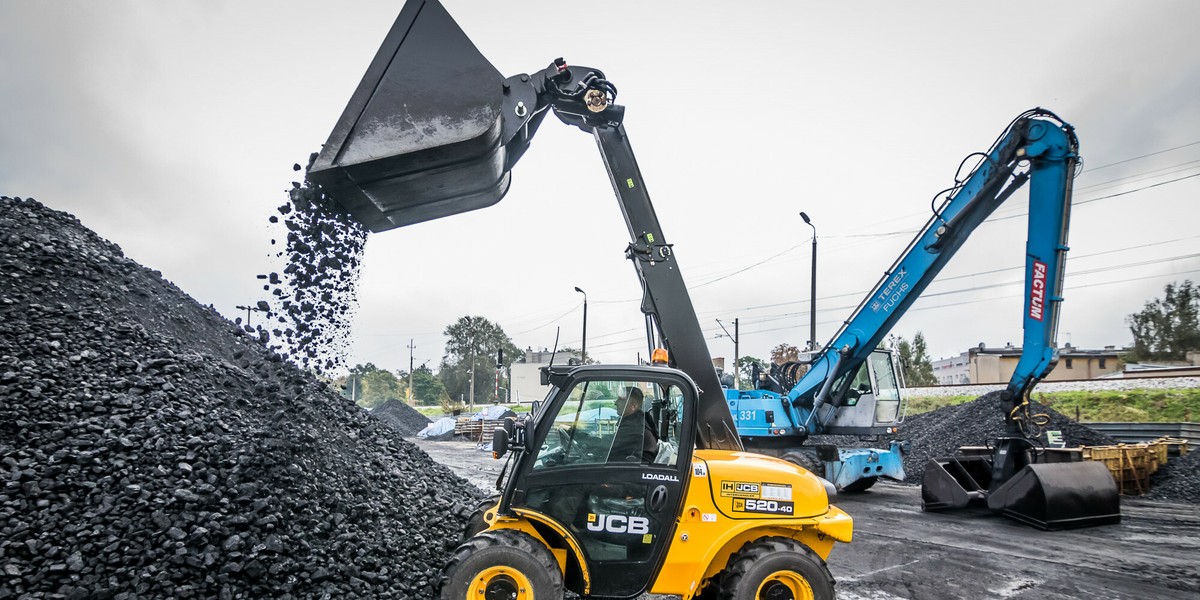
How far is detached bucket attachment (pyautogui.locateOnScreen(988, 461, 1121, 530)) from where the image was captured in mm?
8023

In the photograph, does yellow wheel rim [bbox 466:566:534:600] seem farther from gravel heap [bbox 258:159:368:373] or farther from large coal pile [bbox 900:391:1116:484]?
large coal pile [bbox 900:391:1116:484]

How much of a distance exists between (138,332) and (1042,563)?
28.1ft

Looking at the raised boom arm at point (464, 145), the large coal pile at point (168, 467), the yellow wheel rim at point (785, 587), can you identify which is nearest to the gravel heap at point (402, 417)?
the large coal pile at point (168, 467)

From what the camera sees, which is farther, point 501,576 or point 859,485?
point 859,485

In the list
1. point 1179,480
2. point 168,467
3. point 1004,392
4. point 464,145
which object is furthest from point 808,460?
point 168,467

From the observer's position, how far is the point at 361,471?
224 inches

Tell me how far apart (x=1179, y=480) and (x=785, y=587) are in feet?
36.0

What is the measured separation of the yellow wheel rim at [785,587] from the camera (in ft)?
13.3

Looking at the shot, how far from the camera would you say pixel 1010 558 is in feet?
21.6

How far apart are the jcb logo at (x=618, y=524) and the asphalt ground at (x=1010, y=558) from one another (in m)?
1.55

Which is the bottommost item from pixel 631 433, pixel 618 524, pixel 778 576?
pixel 778 576

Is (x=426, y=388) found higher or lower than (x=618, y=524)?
lower

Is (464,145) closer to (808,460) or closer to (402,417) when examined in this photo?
(808,460)

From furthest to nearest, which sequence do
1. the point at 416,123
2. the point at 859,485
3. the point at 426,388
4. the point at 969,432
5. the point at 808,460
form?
the point at 426,388
the point at 969,432
the point at 859,485
the point at 808,460
the point at 416,123
